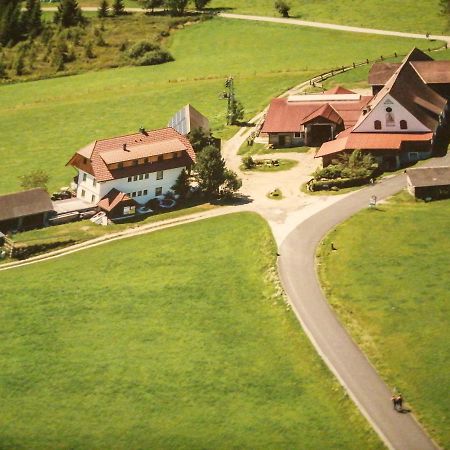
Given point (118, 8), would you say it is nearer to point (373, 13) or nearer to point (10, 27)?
point (10, 27)

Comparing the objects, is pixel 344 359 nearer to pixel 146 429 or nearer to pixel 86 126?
pixel 146 429

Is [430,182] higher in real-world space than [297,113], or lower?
lower

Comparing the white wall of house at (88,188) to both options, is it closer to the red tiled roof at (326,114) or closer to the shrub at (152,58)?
the red tiled roof at (326,114)

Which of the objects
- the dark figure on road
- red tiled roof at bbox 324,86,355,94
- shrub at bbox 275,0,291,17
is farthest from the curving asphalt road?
shrub at bbox 275,0,291,17

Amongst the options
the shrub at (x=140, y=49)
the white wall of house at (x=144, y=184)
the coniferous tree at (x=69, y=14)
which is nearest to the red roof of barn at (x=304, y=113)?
the white wall of house at (x=144, y=184)

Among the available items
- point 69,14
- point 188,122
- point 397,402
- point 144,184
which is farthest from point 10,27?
point 397,402

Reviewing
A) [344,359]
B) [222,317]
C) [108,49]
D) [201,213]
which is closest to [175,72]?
[108,49]
